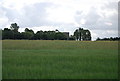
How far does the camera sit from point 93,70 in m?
8.45

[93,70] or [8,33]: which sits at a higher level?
[8,33]

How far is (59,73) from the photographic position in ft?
25.4

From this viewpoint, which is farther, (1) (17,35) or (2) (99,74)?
(1) (17,35)

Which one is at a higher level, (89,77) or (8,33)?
(8,33)

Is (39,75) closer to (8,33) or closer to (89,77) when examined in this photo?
(89,77)

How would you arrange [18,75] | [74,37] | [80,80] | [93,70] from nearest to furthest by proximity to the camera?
[80,80]
[18,75]
[93,70]
[74,37]

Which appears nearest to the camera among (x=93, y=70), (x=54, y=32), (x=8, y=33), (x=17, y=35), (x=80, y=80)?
(x=80, y=80)

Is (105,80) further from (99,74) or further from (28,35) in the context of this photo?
(28,35)

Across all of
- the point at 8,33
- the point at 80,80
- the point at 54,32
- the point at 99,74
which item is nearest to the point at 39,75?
the point at 80,80

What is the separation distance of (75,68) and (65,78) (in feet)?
5.89

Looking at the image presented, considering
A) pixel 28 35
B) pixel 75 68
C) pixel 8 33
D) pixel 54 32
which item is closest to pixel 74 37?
pixel 54 32

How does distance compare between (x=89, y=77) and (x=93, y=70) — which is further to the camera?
(x=93, y=70)

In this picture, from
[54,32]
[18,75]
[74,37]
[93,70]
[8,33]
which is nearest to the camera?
[18,75]

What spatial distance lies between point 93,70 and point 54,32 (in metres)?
48.3
